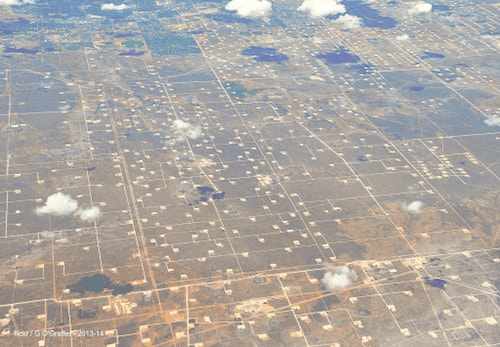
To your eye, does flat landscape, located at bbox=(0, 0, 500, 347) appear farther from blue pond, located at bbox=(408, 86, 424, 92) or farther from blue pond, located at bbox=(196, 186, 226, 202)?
blue pond, located at bbox=(408, 86, 424, 92)

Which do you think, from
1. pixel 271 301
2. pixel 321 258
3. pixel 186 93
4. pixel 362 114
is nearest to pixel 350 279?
pixel 321 258

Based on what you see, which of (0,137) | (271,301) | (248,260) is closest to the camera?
(271,301)

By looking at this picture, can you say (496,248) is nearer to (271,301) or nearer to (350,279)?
(350,279)

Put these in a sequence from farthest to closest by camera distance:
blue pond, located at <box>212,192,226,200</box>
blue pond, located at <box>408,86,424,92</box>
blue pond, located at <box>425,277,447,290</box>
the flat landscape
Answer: blue pond, located at <box>408,86,424,92</box>
blue pond, located at <box>212,192,226,200</box>
blue pond, located at <box>425,277,447,290</box>
the flat landscape

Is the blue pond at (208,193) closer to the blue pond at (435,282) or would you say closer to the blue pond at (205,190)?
the blue pond at (205,190)

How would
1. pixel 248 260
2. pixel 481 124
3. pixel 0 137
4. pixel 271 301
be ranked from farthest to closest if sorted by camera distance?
pixel 481 124 → pixel 0 137 → pixel 248 260 → pixel 271 301

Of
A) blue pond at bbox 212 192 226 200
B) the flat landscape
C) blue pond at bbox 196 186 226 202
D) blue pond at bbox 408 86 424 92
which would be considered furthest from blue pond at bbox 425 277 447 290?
blue pond at bbox 408 86 424 92

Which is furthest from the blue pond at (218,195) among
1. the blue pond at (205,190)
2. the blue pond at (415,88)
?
the blue pond at (415,88)

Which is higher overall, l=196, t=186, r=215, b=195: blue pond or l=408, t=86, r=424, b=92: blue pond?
l=196, t=186, r=215, b=195: blue pond
